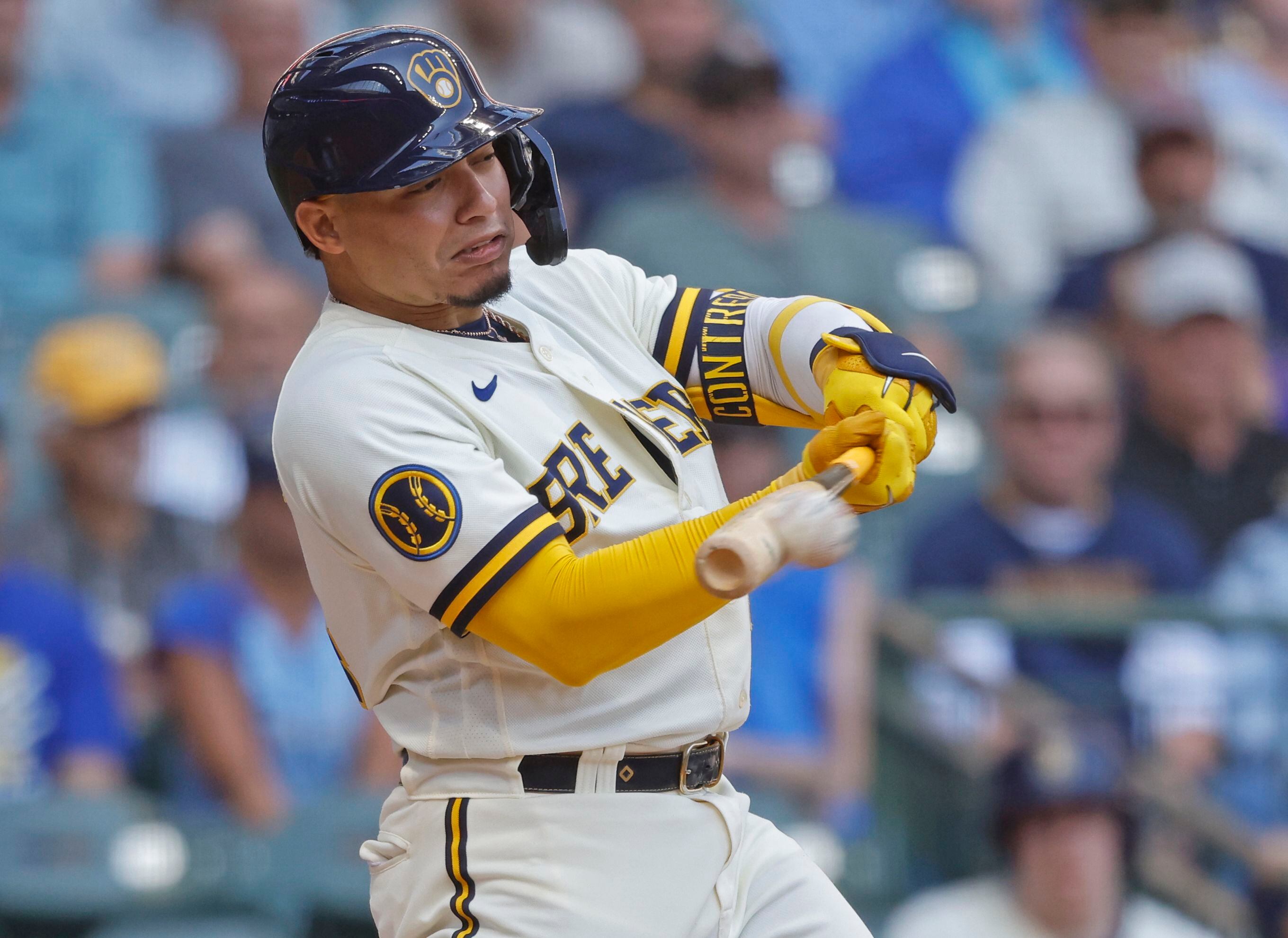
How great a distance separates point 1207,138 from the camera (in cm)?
582

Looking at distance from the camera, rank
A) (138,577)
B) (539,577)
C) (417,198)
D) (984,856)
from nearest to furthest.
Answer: (539,577), (417,198), (984,856), (138,577)

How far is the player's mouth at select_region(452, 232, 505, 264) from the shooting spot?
6.43ft

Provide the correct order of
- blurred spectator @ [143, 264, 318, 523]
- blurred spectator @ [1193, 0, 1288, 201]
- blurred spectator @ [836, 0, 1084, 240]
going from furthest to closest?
blurred spectator @ [1193, 0, 1288, 201]
blurred spectator @ [836, 0, 1084, 240]
blurred spectator @ [143, 264, 318, 523]

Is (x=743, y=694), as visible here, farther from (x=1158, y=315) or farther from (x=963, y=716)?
(x=1158, y=315)

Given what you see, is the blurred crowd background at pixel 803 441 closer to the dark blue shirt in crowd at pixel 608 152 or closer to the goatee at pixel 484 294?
the dark blue shirt in crowd at pixel 608 152

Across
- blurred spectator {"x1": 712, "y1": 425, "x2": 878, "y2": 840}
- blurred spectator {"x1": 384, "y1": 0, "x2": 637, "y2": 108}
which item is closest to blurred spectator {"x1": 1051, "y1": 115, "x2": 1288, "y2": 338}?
blurred spectator {"x1": 712, "y1": 425, "x2": 878, "y2": 840}

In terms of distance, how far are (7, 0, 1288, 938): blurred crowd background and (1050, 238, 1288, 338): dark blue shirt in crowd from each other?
1cm

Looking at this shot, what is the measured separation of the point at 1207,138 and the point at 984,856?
2.94m

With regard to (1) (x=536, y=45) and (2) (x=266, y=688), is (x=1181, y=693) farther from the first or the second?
(1) (x=536, y=45)

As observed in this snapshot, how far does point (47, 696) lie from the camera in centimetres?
429

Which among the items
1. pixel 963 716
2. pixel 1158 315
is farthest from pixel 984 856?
pixel 1158 315

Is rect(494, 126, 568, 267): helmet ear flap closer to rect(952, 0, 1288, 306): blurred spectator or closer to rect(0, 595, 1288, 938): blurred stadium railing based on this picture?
rect(0, 595, 1288, 938): blurred stadium railing

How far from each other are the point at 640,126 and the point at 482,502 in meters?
3.84

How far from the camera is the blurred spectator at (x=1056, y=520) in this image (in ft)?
15.8
